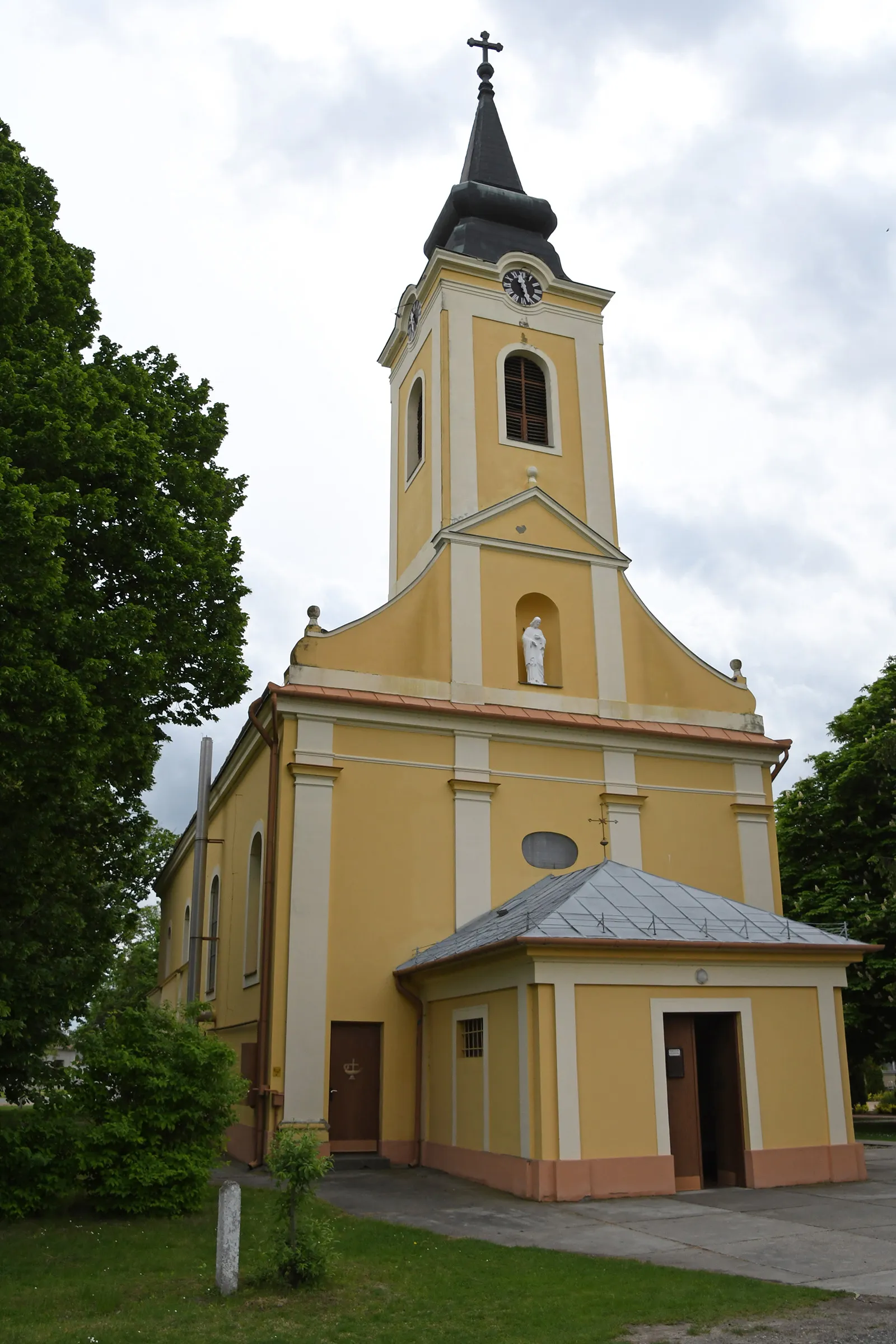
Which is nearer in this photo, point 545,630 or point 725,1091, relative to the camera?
point 725,1091

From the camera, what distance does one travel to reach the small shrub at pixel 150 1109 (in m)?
11.9

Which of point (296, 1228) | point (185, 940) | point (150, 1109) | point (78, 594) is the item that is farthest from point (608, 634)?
point (185, 940)

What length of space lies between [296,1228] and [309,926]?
27.7ft

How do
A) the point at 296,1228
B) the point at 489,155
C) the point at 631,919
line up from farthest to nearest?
the point at 489,155 < the point at 631,919 < the point at 296,1228

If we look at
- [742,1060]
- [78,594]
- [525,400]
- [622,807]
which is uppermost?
[525,400]

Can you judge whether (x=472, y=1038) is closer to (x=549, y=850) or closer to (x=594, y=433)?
(x=549, y=850)

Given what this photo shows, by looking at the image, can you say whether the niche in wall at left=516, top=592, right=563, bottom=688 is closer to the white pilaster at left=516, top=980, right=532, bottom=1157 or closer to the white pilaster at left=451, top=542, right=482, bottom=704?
the white pilaster at left=451, top=542, right=482, bottom=704

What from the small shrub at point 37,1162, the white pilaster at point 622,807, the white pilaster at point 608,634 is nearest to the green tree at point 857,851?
the white pilaster at point 622,807

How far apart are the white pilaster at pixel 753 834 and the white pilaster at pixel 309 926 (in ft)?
24.6

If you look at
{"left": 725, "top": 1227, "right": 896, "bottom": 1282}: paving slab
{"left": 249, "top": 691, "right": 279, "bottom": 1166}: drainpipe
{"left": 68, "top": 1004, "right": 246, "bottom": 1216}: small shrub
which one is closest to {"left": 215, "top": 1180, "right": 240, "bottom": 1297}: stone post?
{"left": 68, "top": 1004, "right": 246, "bottom": 1216}: small shrub

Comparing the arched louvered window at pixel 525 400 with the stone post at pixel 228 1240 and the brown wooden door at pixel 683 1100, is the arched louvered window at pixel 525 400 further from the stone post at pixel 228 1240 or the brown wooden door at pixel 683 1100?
the stone post at pixel 228 1240

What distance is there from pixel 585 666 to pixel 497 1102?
8509 millimetres

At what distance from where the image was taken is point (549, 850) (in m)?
19.1

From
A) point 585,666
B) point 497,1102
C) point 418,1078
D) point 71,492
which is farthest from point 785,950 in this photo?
point 71,492
